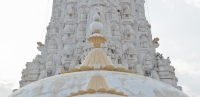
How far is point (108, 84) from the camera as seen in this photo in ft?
21.2

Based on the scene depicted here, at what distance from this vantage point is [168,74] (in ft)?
76.0

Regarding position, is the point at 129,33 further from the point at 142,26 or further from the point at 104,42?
the point at 104,42

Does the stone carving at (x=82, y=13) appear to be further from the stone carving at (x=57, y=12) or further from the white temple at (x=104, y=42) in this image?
the stone carving at (x=57, y=12)

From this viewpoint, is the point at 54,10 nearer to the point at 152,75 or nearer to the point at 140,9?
A: the point at 140,9

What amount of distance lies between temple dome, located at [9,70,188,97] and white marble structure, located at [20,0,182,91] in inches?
518

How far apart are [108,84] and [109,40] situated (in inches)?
543

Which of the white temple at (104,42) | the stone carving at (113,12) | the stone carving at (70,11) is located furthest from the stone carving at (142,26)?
the stone carving at (70,11)

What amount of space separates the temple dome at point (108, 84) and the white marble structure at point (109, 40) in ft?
43.1

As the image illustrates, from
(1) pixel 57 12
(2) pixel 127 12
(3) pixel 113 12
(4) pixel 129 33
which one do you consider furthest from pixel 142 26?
(1) pixel 57 12

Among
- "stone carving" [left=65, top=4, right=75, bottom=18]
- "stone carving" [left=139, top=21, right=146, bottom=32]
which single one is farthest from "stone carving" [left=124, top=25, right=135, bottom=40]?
"stone carving" [left=65, top=4, right=75, bottom=18]

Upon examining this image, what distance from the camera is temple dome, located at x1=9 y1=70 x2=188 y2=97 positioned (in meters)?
6.41

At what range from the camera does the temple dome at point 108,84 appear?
641 cm

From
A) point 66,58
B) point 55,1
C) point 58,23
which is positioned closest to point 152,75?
point 66,58

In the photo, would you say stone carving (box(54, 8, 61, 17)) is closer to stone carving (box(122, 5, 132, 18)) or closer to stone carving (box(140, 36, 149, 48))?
stone carving (box(122, 5, 132, 18))
